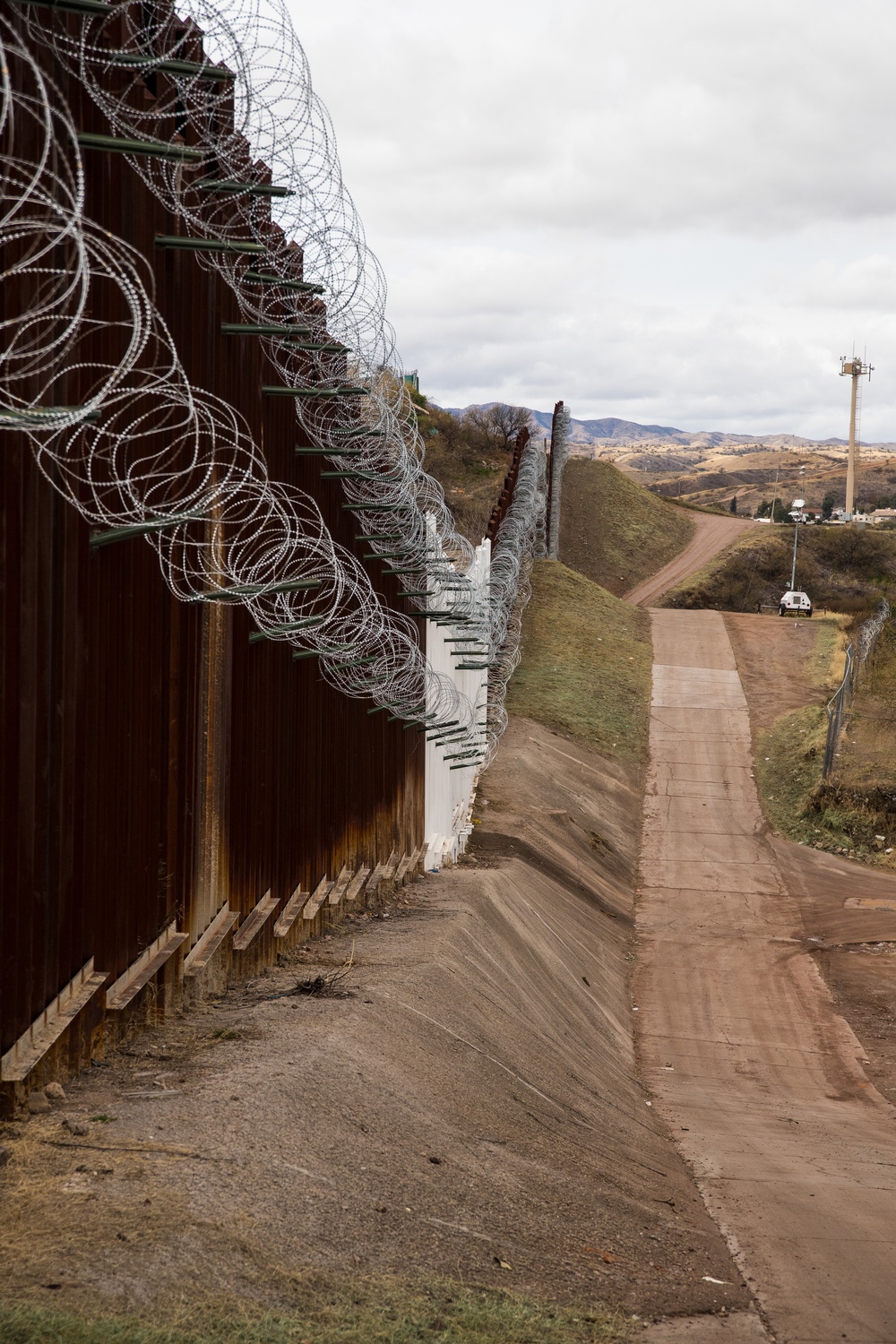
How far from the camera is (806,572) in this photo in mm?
58000

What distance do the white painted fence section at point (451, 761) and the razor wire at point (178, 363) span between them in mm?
2784

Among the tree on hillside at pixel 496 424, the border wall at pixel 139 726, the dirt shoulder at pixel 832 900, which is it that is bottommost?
the dirt shoulder at pixel 832 900

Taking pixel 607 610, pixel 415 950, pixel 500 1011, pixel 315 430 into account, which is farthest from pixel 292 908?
pixel 607 610

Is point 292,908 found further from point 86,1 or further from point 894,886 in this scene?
point 894,886

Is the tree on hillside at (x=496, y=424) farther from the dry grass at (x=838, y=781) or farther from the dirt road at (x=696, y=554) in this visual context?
the dry grass at (x=838, y=781)

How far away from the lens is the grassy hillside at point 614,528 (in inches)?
2277

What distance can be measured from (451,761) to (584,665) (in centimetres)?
1804

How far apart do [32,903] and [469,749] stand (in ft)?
38.3

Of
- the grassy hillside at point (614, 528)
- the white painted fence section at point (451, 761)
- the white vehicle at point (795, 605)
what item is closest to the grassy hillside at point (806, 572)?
the white vehicle at point (795, 605)

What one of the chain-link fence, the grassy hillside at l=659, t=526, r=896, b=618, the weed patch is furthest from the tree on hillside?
the weed patch

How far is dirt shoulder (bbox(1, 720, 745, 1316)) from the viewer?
14.3 ft

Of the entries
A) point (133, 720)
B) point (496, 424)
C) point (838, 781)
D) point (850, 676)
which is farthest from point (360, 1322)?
point (496, 424)

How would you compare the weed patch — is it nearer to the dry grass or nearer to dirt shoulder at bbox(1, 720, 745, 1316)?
dirt shoulder at bbox(1, 720, 745, 1316)

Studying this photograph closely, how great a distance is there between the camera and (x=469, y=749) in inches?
662
